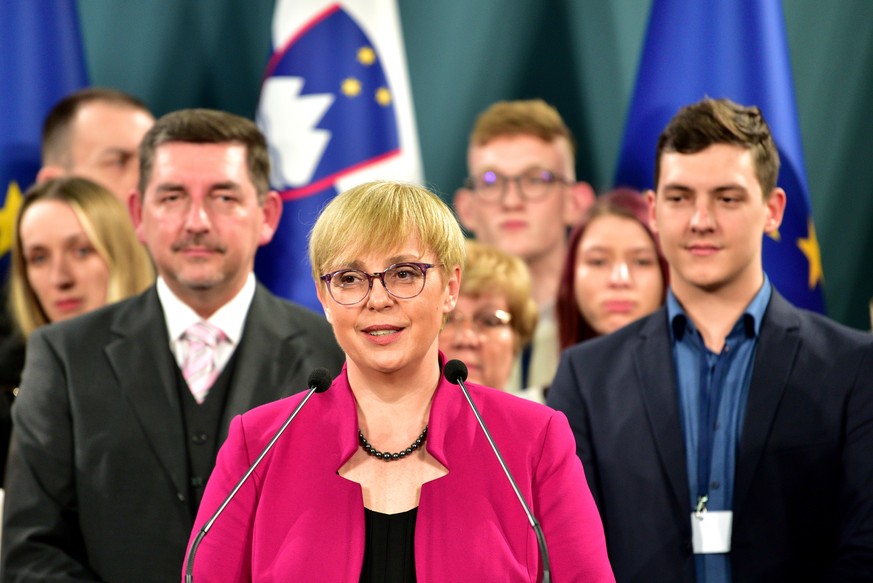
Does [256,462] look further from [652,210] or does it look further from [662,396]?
[652,210]

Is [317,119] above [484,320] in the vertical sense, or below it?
above

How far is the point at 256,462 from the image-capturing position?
2004mm

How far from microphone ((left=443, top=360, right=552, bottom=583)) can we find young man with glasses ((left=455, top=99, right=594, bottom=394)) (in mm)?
2563

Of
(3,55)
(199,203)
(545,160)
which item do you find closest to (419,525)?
(199,203)

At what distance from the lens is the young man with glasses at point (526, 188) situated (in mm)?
4746

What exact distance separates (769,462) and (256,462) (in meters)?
1.25

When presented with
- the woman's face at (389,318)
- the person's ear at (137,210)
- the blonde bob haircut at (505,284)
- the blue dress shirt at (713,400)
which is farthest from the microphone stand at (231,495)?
the blonde bob haircut at (505,284)

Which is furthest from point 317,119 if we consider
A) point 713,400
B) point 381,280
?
point 381,280

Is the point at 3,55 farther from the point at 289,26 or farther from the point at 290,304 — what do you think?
the point at 290,304

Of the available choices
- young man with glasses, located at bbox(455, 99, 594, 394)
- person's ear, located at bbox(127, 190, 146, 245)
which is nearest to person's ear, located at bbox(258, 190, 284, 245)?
person's ear, located at bbox(127, 190, 146, 245)

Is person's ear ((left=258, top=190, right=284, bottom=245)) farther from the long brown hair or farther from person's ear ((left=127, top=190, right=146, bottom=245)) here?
the long brown hair

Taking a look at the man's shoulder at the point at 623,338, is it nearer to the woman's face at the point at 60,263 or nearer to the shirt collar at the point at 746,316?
the shirt collar at the point at 746,316

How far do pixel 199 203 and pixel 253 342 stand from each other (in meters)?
0.36

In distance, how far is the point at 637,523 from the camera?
275 centimetres
